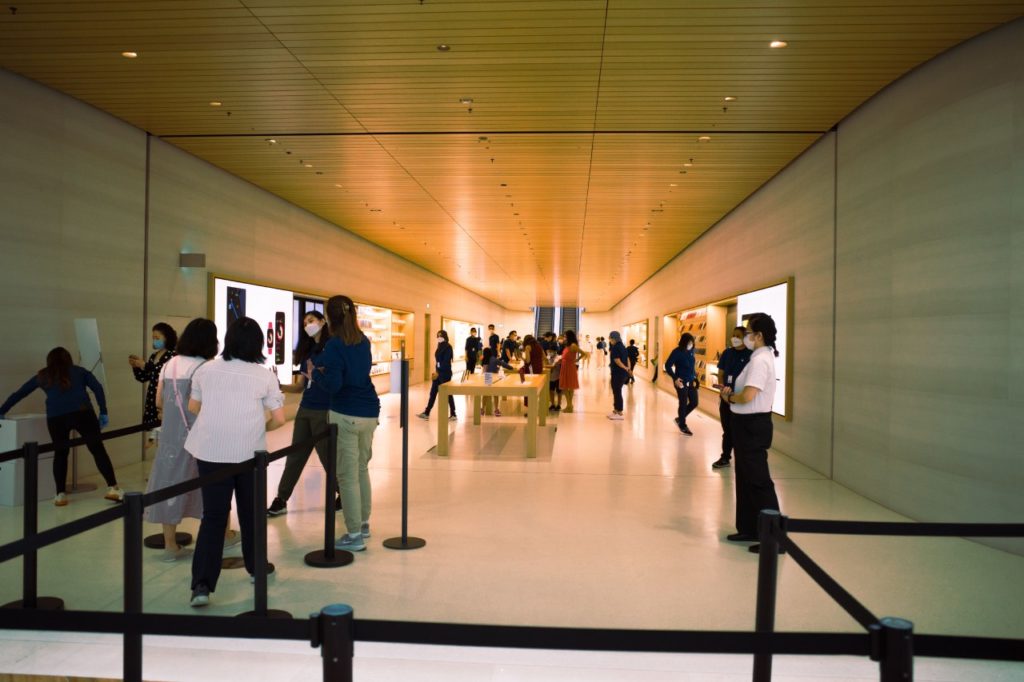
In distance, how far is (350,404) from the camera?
4621 millimetres

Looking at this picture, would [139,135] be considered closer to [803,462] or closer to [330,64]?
[330,64]

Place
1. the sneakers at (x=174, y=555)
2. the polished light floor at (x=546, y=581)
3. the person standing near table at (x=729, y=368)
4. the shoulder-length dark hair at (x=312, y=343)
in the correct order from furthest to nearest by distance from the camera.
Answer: the person standing near table at (x=729, y=368) → the shoulder-length dark hair at (x=312, y=343) → the sneakers at (x=174, y=555) → the polished light floor at (x=546, y=581)

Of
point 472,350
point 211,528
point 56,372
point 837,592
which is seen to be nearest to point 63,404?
point 56,372

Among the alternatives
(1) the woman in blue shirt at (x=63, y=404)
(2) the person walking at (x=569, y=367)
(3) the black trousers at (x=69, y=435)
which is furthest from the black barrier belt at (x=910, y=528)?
(2) the person walking at (x=569, y=367)

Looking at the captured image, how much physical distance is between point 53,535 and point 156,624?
0.60 meters

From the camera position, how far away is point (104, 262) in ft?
24.2

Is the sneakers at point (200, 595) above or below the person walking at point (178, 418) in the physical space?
below

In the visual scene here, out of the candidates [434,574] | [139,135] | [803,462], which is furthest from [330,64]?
[803,462]

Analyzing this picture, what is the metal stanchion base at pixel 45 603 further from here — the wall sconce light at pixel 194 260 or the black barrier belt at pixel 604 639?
the wall sconce light at pixel 194 260

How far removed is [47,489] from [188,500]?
2848 millimetres

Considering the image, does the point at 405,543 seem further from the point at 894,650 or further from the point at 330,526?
the point at 894,650

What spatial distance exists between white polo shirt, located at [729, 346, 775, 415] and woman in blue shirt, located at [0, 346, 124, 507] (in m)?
5.22

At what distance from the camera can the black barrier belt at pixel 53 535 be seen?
1819 mm

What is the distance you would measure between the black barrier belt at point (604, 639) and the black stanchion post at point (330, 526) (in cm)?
278
